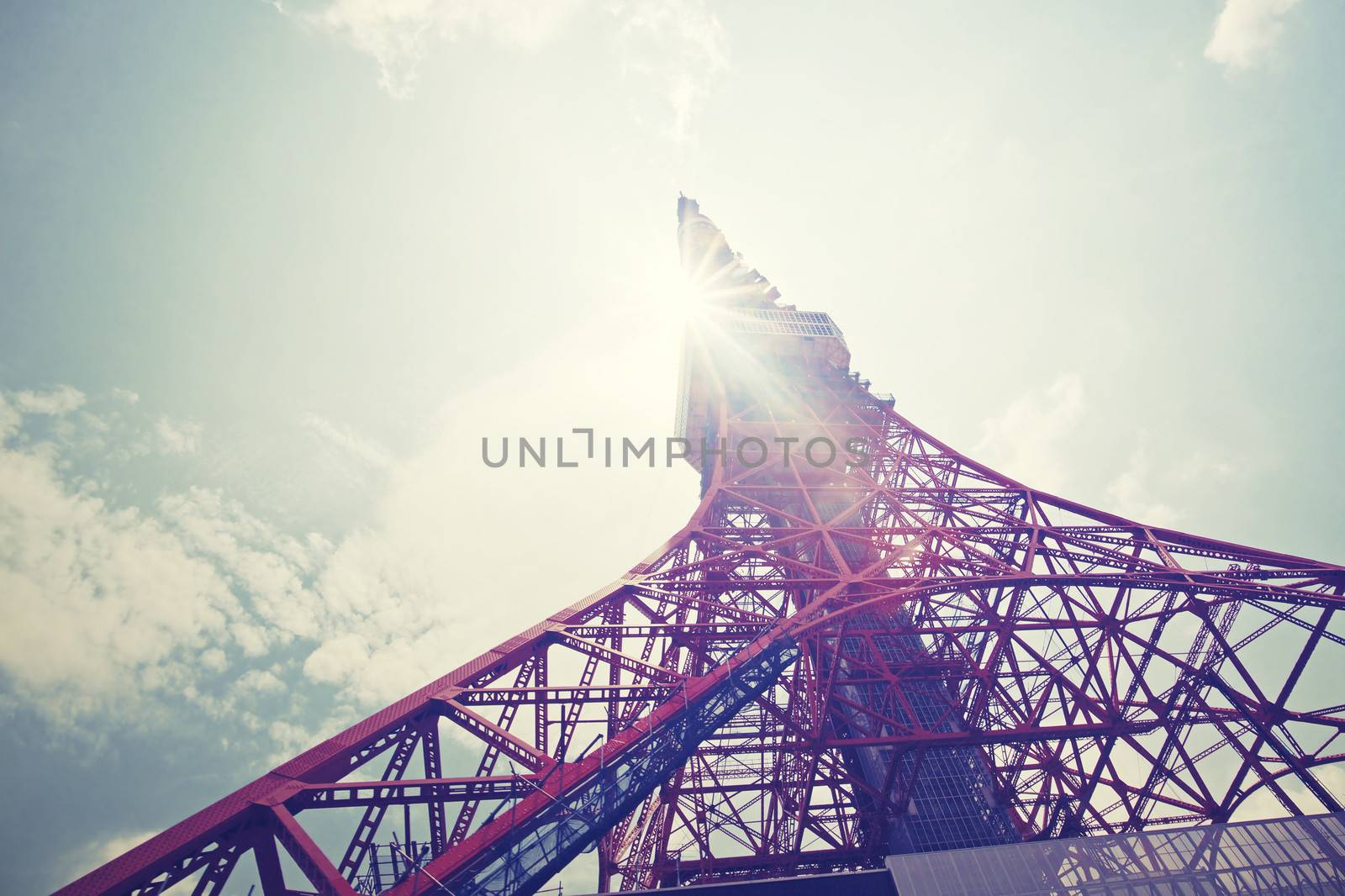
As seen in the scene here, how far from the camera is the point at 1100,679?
11766 mm

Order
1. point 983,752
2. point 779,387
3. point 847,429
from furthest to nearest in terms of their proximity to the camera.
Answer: point 779,387 < point 847,429 < point 983,752

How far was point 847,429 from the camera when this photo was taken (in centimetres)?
2195

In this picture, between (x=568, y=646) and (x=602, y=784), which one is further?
(x=568, y=646)

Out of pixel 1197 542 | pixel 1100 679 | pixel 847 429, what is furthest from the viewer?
pixel 847 429

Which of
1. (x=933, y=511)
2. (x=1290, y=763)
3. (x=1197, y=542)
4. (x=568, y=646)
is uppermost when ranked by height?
(x=933, y=511)

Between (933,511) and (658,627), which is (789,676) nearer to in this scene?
(658,627)

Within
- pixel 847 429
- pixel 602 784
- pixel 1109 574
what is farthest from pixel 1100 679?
pixel 847 429

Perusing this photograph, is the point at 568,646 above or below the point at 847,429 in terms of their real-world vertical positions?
Answer: below

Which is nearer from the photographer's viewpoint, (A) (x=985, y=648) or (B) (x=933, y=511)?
(A) (x=985, y=648)

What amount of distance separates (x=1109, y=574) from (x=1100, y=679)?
2.43 m

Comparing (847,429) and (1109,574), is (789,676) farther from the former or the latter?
(847,429)

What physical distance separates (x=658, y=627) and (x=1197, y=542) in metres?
13.0

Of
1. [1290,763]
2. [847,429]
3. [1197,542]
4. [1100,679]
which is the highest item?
[847,429]

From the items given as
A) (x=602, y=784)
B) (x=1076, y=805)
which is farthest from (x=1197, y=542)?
(x=602, y=784)
